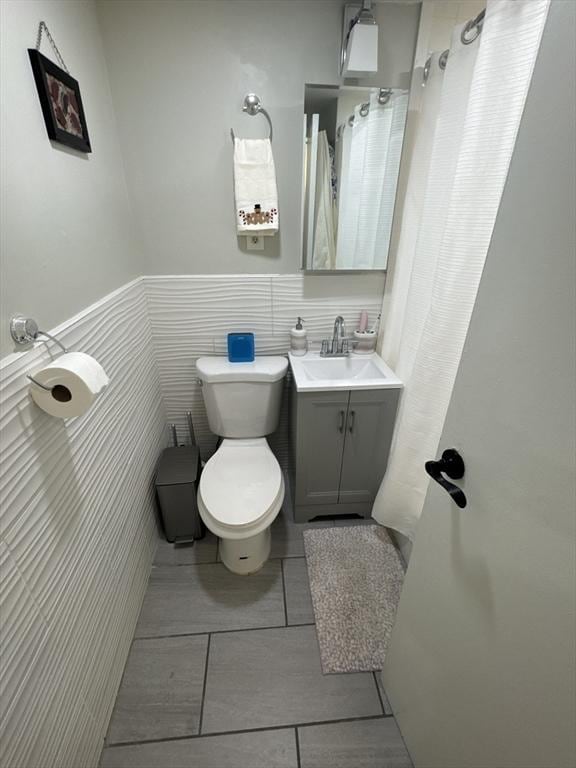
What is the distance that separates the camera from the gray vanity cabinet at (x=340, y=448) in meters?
1.53

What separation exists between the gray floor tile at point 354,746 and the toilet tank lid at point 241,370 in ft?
4.08

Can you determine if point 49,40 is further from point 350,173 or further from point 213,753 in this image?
point 213,753

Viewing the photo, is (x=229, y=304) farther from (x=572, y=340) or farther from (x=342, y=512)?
(x=572, y=340)

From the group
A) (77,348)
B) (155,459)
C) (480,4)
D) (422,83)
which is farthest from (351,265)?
(155,459)

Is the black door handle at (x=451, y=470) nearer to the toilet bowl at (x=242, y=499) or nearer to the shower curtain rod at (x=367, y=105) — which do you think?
the toilet bowl at (x=242, y=499)

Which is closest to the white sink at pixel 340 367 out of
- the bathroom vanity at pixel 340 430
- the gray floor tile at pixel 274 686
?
the bathroom vanity at pixel 340 430

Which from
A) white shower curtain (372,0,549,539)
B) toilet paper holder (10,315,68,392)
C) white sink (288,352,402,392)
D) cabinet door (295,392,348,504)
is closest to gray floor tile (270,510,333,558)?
cabinet door (295,392,348,504)

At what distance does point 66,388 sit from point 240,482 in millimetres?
816

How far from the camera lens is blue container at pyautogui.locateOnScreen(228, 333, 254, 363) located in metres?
1.64

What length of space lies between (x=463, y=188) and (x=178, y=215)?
112 cm

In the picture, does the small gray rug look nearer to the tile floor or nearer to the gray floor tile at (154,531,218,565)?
the tile floor

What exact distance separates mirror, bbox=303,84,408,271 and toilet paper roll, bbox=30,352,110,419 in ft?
3.71

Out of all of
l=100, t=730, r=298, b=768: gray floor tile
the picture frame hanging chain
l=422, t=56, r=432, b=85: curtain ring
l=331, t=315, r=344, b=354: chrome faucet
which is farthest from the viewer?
l=331, t=315, r=344, b=354: chrome faucet

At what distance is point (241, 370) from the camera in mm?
1588
